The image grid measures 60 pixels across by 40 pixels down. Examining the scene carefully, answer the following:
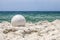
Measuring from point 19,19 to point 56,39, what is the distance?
3046 mm

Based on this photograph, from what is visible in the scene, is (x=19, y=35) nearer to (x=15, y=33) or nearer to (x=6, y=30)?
(x=15, y=33)

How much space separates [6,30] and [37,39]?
1.60 meters

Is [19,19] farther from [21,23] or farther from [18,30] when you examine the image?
[18,30]

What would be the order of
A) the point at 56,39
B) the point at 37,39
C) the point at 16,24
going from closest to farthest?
the point at 56,39, the point at 37,39, the point at 16,24

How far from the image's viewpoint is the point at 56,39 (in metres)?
4.80

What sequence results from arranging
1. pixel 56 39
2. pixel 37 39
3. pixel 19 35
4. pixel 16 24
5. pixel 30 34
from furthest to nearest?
1. pixel 16 24
2. pixel 30 34
3. pixel 19 35
4. pixel 37 39
5. pixel 56 39

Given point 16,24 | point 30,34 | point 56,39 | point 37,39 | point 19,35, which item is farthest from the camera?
point 16,24

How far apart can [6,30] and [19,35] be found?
774mm

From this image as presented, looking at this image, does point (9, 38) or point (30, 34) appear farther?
point (30, 34)

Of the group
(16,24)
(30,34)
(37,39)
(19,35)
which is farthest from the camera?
Result: (16,24)

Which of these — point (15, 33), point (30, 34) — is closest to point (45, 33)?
point (30, 34)

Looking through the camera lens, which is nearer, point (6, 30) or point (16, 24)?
point (6, 30)

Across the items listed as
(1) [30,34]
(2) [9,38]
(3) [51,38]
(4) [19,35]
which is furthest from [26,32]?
(3) [51,38]

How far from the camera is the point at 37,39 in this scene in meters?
5.21
